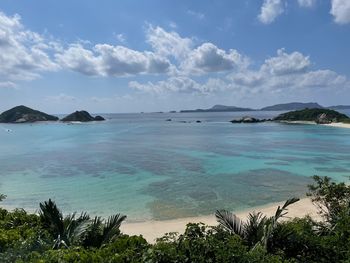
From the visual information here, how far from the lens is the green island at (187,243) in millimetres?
7355

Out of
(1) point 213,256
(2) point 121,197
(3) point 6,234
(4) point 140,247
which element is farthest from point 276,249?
(2) point 121,197

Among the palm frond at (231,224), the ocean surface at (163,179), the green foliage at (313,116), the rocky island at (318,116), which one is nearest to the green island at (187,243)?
the palm frond at (231,224)

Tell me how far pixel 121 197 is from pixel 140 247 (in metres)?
22.4

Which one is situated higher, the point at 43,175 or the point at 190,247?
the point at 190,247

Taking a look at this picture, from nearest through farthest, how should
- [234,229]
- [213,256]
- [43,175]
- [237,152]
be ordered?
[213,256]
[234,229]
[43,175]
[237,152]

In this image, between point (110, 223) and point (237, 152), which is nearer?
point (110, 223)

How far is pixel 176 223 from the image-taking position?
23.0 metres

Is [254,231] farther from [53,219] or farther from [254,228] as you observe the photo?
[53,219]

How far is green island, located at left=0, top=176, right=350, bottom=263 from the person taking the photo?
24.1ft

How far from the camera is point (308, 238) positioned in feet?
31.2

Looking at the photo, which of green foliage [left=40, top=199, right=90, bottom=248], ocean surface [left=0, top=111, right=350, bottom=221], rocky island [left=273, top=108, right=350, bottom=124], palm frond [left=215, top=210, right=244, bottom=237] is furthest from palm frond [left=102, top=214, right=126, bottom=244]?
rocky island [left=273, top=108, right=350, bottom=124]

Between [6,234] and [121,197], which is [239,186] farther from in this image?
[6,234]

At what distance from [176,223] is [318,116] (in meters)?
151

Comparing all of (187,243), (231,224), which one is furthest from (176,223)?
(187,243)
